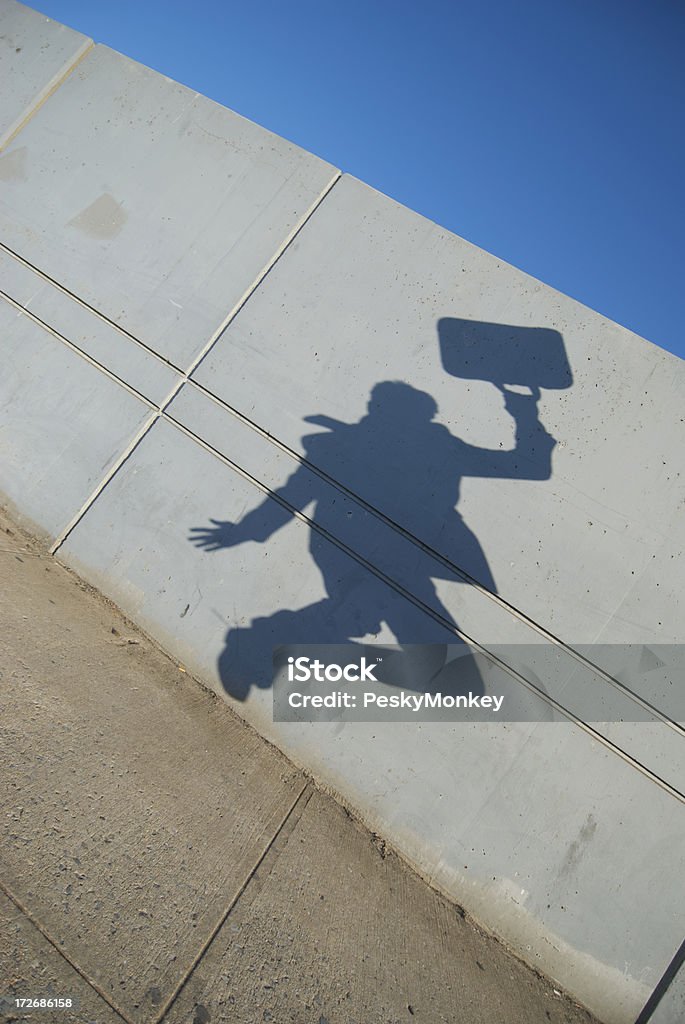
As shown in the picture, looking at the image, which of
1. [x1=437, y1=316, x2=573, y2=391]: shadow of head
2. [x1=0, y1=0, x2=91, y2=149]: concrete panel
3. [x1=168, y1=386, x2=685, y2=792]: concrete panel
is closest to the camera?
[x1=168, y1=386, x2=685, y2=792]: concrete panel

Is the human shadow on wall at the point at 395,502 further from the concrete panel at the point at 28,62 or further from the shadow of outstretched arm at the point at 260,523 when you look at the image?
the concrete panel at the point at 28,62

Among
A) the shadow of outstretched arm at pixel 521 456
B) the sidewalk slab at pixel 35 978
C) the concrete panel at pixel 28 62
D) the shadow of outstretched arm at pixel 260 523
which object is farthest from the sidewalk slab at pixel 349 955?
the concrete panel at pixel 28 62

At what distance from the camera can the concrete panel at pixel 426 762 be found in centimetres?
395

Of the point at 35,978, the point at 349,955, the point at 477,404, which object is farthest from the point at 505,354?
the point at 35,978

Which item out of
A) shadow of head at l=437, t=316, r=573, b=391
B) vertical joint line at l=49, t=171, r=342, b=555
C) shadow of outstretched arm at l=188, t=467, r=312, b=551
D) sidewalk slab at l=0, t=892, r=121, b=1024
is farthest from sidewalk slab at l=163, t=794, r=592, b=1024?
shadow of head at l=437, t=316, r=573, b=391

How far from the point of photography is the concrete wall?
4.11m

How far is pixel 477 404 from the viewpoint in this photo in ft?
15.9

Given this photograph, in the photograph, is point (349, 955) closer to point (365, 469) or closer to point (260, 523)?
point (260, 523)

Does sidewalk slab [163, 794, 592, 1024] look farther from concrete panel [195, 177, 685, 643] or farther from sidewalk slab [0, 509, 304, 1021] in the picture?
concrete panel [195, 177, 685, 643]

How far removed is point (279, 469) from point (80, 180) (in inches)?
128

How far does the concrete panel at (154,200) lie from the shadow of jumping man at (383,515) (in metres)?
1.46

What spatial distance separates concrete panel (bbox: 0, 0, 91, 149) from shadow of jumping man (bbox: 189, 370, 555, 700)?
3919 mm

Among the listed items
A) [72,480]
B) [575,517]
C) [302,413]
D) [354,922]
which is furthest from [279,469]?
[354,922]

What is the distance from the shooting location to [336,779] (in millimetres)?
4242
